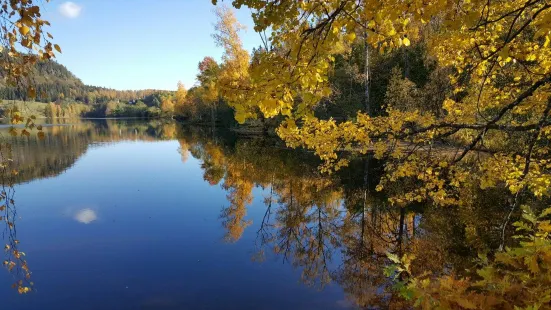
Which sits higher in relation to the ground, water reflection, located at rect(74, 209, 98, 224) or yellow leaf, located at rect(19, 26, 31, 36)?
yellow leaf, located at rect(19, 26, 31, 36)

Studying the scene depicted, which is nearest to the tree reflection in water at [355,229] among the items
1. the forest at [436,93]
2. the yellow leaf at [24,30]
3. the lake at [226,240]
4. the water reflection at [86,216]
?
the lake at [226,240]

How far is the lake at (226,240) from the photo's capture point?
7.56 meters

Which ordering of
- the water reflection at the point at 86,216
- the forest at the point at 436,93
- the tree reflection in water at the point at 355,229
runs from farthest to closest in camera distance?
1. the water reflection at the point at 86,216
2. the tree reflection in water at the point at 355,229
3. the forest at the point at 436,93

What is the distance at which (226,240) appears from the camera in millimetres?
10641

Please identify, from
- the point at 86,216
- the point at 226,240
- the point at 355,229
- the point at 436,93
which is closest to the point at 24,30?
the point at 436,93

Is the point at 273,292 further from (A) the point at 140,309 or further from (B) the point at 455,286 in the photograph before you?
(B) the point at 455,286

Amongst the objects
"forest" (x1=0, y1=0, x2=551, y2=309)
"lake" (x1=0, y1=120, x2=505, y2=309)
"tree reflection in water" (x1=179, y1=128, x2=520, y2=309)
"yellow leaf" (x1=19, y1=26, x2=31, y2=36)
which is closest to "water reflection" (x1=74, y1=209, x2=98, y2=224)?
"lake" (x1=0, y1=120, x2=505, y2=309)

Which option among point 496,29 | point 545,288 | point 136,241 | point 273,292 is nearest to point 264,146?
point 136,241

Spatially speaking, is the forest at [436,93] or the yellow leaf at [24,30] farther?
the forest at [436,93]

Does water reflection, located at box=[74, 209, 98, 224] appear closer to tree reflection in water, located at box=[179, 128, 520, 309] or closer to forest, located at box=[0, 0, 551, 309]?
tree reflection in water, located at box=[179, 128, 520, 309]

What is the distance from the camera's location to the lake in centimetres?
756

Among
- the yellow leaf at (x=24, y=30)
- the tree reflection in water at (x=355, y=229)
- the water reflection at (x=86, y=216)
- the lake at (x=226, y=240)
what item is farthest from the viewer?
the water reflection at (x=86, y=216)

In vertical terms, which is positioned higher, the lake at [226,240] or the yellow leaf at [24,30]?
the yellow leaf at [24,30]

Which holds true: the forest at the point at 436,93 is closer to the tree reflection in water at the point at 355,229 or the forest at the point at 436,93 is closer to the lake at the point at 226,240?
the tree reflection in water at the point at 355,229
